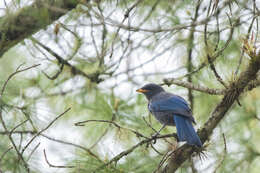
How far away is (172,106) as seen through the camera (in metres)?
3.99

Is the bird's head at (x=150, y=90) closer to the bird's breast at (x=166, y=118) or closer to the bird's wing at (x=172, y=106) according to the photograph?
the bird's wing at (x=172, y=106)

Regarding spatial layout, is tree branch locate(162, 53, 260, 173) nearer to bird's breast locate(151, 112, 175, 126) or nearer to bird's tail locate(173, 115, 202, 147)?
bird's tail locate(173, 115, 202, 147)

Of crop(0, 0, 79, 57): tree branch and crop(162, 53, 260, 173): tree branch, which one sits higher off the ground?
crop(0, 0, 79, 57): tree branch

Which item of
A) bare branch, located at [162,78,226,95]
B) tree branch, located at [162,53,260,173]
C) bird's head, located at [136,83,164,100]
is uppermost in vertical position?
bird's head, located at [136,83,164,100]

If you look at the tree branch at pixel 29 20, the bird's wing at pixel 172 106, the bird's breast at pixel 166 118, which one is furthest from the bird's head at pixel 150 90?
the tree branch at pixel 29 20

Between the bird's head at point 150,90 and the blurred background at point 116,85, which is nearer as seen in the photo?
the blurred background at point 116,85

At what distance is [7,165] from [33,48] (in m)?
1.18

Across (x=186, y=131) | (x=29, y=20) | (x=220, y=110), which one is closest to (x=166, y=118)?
(x=186, y=131)

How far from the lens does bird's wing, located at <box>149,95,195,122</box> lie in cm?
370

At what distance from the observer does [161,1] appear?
452cm

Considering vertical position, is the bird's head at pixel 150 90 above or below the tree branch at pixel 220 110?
above

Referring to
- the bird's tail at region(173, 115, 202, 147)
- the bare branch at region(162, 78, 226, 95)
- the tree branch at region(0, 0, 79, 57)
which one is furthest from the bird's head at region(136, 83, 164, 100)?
the tree branch at region(0, 0, 79, 57)

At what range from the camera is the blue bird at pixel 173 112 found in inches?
120

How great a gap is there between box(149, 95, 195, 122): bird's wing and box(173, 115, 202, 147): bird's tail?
0.05 m
